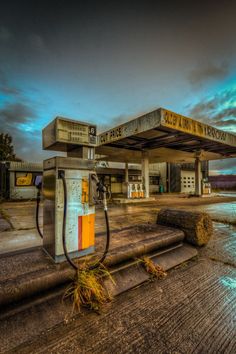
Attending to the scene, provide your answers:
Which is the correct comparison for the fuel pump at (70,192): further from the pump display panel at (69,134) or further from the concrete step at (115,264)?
the concrete step at (115,264)

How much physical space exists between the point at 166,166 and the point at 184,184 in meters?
3.42

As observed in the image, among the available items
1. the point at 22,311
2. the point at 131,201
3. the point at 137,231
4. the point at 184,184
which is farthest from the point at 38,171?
the point at 184,184

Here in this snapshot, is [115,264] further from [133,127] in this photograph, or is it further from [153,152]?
[153,152]

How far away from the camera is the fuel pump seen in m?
1.70

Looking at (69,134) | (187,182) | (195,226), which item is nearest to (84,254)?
(69,134)

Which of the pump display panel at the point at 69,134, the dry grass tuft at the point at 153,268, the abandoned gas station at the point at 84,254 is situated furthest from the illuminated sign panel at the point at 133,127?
the dry grass tuft at the point at 153,268

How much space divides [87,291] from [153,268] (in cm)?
86

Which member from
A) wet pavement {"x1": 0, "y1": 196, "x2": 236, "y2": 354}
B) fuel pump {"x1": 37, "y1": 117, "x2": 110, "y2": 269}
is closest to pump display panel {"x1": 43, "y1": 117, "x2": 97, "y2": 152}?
fuel pump {"x1": 37, "y1": 117, "x2": 110, "y2": 269}

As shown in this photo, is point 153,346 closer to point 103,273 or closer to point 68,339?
point 68,339

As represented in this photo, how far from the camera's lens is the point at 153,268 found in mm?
2020

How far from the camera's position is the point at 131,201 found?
988 cm

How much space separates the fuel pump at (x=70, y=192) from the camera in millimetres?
1700

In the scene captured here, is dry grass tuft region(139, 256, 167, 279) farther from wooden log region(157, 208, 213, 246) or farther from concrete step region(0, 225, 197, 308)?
wooden log region(157, 208, 213, 246)

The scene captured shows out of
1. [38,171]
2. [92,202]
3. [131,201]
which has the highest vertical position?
[38,171]
